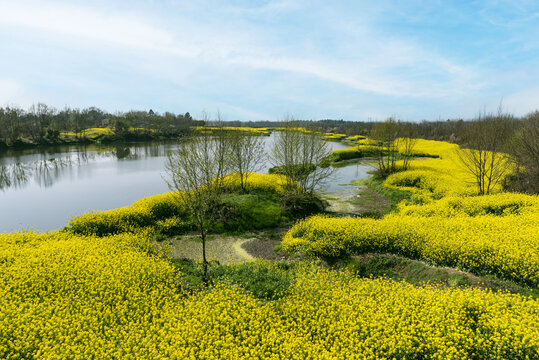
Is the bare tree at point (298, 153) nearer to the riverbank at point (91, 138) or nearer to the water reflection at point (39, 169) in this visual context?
the water reflection at point (39, 169)

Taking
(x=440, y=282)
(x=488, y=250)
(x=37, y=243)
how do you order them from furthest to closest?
(x=37, y=243) → (x=488, y=250) → (x=440, y=282)

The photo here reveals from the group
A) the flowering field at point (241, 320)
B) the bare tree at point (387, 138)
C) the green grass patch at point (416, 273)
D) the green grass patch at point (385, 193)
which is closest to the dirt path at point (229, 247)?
the green grass patch at point (416, 273)

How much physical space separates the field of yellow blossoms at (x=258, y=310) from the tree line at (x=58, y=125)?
2047 inches

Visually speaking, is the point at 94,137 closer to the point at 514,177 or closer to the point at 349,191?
the point at 349,191

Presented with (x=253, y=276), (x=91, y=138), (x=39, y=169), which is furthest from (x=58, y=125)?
(x=253, y=276)

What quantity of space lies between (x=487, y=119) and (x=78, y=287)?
28.5m

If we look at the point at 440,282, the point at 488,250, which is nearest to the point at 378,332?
the point at 440,282

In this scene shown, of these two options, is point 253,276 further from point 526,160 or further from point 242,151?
point 526,160

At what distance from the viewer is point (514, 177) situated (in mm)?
24625

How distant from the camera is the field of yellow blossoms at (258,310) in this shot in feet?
21.3

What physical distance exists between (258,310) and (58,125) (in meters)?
98.2

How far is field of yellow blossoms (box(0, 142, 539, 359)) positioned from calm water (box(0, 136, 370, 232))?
658cm

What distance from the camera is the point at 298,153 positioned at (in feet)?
77.9

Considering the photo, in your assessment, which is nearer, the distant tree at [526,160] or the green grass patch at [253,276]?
the green grass patch at [253,276]
